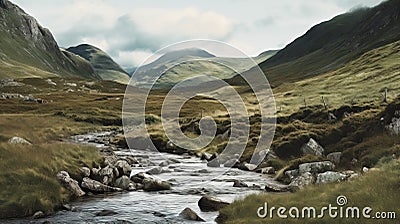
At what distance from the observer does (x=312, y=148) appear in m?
35.6

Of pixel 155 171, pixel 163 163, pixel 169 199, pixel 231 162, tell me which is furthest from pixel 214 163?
pixel 169 199

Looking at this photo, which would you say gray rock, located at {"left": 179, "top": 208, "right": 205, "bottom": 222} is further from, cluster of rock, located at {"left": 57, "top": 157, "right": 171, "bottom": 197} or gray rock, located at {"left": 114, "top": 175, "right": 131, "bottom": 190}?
gray rock, located at {"left": 114, "top": 175, "right": 131, "bottom": 190}

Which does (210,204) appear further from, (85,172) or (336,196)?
(85,172)

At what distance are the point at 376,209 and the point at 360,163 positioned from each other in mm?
13343

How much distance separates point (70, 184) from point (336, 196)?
51.8ft

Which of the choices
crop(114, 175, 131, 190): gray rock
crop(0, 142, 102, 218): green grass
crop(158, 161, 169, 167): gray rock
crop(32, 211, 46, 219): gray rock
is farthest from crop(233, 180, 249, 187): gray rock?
→ crop(32, 211, 46, 219): gray rock

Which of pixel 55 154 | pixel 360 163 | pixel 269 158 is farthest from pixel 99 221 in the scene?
pixel 269 158

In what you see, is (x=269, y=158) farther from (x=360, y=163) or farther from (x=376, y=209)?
(x=376, y=209)

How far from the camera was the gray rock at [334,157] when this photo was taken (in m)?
30.5

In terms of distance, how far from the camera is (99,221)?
19641 millimetres

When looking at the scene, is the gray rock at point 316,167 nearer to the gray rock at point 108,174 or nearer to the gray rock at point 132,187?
the gray rock at point 132,187

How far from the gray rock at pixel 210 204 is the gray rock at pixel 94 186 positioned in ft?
24.3

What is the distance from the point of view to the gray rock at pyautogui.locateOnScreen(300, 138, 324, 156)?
35.1 metres

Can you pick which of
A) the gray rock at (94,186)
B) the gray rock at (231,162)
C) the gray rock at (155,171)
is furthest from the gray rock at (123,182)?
the gray rock at (231,162)
